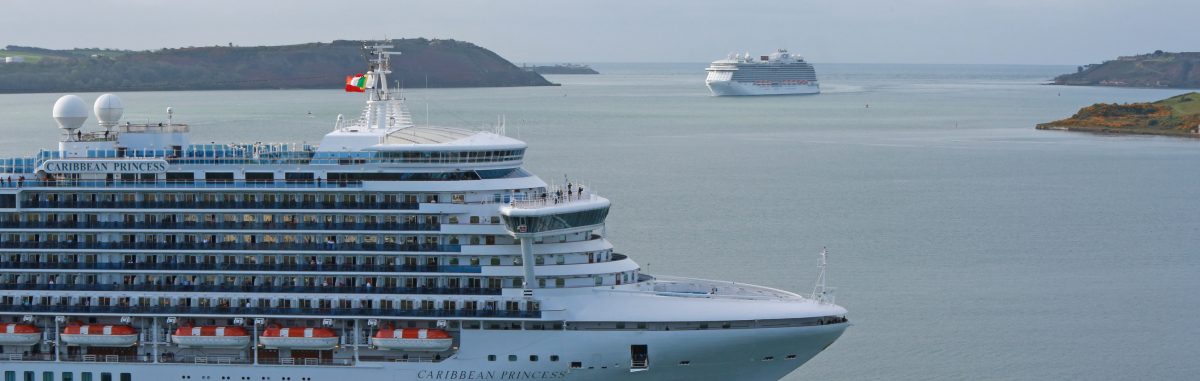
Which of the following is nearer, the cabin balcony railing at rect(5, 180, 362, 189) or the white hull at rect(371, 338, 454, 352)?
the white hull at rect(371, 338, 454, 352)

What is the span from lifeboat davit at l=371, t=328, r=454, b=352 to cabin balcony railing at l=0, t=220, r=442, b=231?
1.97m

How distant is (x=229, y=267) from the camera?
99.0 feet

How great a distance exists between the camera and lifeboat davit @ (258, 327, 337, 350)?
29.7m

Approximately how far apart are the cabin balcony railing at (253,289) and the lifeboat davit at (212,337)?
768 millimetres

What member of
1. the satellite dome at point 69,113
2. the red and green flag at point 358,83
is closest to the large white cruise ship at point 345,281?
the satellite dome at point 69,113

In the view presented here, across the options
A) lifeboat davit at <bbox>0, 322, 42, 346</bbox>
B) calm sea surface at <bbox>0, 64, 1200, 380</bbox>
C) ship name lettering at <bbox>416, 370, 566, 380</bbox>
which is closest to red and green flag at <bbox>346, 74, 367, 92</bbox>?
ship name lettering at <bbox>416, 370, 566, 380</bbox>

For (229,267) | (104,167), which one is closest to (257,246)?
(229,267)

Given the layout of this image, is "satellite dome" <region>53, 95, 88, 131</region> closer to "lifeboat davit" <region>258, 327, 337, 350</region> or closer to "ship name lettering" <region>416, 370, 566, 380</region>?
"lifeboat davit" <region>258, 327, 337, 350</region>

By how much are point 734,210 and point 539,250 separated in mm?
34630

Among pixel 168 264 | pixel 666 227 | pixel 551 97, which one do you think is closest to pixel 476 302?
pixel 168 264

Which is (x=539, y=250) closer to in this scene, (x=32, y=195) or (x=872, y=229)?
(x=32, y=195)

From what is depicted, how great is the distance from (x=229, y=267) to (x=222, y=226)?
0.81m

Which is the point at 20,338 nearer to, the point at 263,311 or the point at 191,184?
the point at 191,184

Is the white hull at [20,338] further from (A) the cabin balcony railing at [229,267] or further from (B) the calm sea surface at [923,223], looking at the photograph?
(B) the calm sea surface at [923,223]
